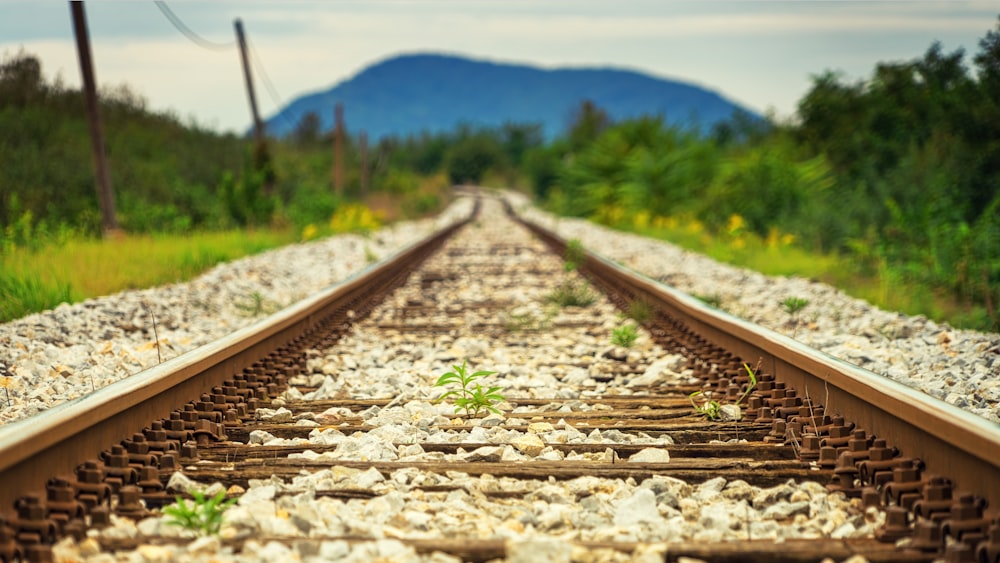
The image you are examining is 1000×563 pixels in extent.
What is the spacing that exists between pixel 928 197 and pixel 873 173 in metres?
2.48

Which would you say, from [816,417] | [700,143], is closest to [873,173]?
[700,143]

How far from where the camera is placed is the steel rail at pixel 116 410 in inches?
112

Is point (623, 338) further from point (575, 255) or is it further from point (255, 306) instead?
point (575, 255)

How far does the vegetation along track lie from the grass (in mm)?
3004

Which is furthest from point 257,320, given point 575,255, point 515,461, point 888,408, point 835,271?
point 575,255

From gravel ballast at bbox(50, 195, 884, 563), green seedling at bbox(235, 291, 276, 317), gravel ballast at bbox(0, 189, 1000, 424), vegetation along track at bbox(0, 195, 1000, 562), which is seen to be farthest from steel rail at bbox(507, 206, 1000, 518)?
green seedling at bbox(235, 291, 276, 317)

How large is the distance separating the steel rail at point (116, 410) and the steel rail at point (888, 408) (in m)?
2.55

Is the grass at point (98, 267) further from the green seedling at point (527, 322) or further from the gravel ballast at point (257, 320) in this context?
the green seedling at point (527, 322)

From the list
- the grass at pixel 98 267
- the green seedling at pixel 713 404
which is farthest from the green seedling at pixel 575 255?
the green seedling at pixel 713 404

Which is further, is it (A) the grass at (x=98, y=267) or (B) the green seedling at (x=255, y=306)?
(B) the green seedling at (x=255, y=306)

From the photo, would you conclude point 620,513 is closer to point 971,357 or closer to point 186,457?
point 186,457

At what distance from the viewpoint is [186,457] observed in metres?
3.68

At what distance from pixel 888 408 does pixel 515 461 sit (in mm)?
1253

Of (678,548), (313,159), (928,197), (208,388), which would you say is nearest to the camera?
(678,548)
